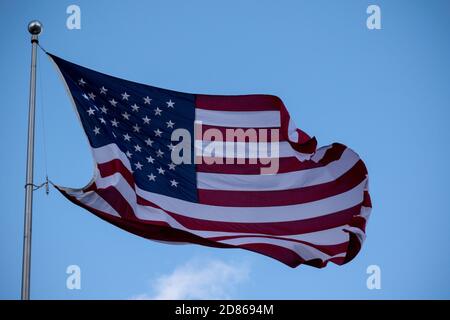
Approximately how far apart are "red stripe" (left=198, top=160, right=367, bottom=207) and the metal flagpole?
13.2 ft

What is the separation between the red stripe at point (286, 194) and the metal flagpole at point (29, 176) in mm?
4021

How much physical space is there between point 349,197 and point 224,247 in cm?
285

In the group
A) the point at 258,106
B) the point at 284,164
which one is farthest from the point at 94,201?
the point at 258,106

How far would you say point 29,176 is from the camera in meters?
17.4

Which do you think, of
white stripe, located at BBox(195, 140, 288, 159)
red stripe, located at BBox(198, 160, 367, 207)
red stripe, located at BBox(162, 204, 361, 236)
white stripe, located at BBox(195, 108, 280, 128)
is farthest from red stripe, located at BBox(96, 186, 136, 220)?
white stripe, located at BBox(195, 108, 280, 128)

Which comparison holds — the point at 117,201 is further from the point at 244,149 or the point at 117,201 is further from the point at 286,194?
the point at 286,194

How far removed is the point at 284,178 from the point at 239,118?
60.8 inches

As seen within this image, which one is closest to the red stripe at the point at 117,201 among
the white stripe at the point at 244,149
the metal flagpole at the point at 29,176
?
the metal flagpole at the point at 29,176

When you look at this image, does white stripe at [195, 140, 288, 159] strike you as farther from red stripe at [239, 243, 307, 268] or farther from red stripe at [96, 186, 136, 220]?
red stripe at [96, 186, 136, 220]

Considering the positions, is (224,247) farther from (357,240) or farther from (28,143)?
(28,143)

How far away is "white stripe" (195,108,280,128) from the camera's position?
2139 centimetres
